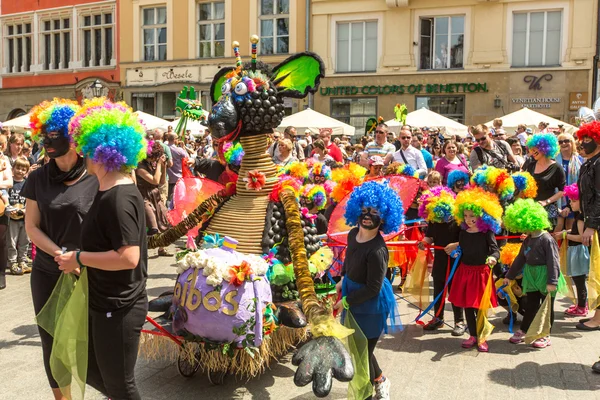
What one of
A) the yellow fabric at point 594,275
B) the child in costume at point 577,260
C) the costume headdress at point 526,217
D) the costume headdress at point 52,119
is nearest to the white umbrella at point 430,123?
the child in costume at point 577,260

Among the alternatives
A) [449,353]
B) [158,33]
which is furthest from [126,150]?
[158,33]

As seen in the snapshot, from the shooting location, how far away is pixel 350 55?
71.8 feet

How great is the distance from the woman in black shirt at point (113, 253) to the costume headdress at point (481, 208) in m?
3.14

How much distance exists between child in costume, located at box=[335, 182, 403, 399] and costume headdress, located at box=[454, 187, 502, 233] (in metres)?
1.44

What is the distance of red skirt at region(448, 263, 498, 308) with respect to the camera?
5.22 meters

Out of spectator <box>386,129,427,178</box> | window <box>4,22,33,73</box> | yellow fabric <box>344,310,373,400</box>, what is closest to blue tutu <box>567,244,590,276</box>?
spectator <box>386,129,427,178</box>

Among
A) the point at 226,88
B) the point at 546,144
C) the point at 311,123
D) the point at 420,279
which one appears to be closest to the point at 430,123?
the point at 311,123

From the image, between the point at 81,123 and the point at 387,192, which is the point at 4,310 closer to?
the point at 81,123

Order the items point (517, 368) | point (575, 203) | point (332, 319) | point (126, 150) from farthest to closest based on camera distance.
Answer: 1. point (575, 203)
2. point (517, 368)
3. point (332, 319)
4. point (126, 150)

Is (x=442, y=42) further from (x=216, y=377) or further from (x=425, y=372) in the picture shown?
(x=216, y=377)

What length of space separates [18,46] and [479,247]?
95.5 feet

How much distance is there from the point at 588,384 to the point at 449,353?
43.3 inches

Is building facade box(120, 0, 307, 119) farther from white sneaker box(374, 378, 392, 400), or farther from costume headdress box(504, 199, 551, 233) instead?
→ white sneaker box(374, 378, 392, 400)

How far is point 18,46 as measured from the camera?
2903cm
